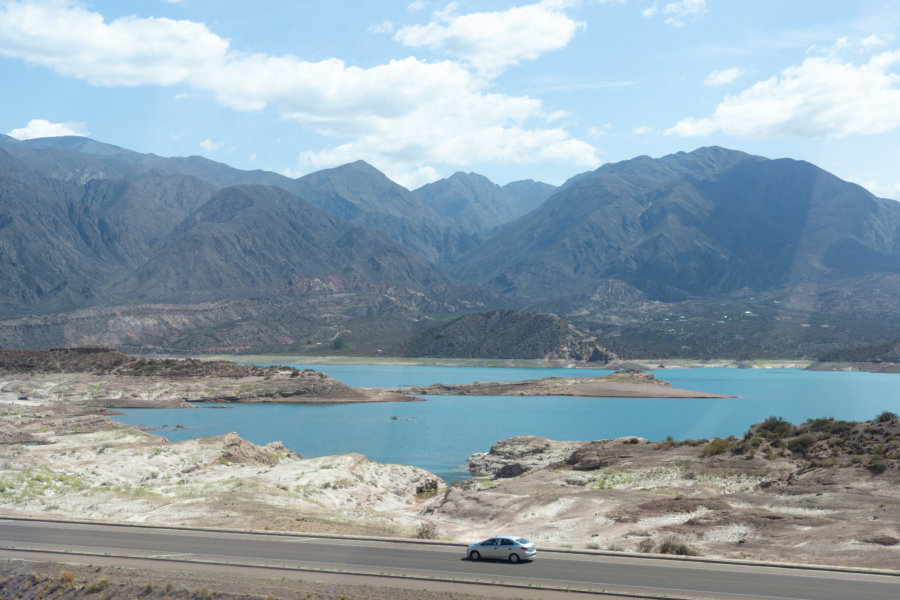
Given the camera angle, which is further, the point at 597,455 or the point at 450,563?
the point at 597,455

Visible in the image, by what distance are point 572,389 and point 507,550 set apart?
129m

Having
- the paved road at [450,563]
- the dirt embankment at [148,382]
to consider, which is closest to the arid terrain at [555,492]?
the paved road at [450,563]

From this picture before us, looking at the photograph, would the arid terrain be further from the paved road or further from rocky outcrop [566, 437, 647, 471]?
the paved road

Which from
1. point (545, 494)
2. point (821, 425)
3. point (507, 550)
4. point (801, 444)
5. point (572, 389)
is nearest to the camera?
point (507, 550)

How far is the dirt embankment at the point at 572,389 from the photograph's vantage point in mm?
151375

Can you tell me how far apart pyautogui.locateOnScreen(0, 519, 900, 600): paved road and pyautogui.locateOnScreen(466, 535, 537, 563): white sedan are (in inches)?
12.8

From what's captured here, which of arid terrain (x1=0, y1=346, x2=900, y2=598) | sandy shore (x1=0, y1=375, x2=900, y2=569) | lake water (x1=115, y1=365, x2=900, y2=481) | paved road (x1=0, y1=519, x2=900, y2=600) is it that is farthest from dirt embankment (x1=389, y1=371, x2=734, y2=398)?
paved road (x1=0, y1=519, x2=900, y2=600)

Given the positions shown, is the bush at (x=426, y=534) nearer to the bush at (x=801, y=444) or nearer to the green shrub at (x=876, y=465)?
the green shrub at (x=876, y=465)

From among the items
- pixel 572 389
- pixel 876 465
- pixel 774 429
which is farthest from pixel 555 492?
pixel 572 389

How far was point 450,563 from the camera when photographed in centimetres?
2819

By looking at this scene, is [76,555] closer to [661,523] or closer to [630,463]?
[661,523]

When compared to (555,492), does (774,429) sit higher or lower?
higher

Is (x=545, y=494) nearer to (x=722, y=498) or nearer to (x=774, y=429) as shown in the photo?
(x=722, y=498)

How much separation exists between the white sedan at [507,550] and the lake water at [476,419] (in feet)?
114
